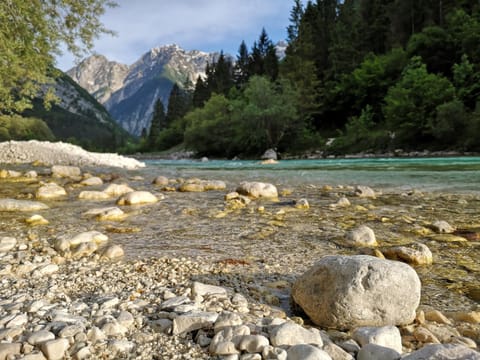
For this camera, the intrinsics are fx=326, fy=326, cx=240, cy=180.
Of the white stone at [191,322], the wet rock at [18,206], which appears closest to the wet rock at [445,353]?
the white stone at [191,322]

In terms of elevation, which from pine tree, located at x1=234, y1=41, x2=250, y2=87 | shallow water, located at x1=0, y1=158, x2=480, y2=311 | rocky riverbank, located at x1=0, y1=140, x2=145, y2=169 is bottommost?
shallow water, located at x1=0, y1=158, x2=480, y2=311

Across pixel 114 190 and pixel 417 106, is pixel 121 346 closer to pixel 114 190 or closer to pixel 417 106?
pixel 114 190

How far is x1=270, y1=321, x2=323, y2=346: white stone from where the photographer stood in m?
1.69

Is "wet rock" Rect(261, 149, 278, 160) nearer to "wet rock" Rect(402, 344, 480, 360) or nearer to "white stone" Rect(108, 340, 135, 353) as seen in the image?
"white stone" Rect(108, 340, 135, 353)

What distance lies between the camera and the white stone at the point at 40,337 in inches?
65.8

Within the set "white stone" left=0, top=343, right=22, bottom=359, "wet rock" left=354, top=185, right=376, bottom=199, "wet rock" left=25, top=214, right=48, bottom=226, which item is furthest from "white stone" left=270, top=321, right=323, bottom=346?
"wet rock" left=354, top=185, right=376, bottom=199

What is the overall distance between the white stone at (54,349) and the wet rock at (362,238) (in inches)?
121

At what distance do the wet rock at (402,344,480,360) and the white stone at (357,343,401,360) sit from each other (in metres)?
0.09

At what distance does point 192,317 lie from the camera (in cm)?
191

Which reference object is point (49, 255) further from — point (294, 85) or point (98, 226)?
point (294, 85)

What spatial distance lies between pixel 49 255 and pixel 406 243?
3942 mm

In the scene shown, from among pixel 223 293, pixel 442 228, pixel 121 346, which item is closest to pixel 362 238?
pixel 442 228

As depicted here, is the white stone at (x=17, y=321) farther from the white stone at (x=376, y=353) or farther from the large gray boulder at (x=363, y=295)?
the white stone at (x=376, y=353)

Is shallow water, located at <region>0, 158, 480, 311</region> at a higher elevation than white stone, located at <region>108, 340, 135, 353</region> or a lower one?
lower
